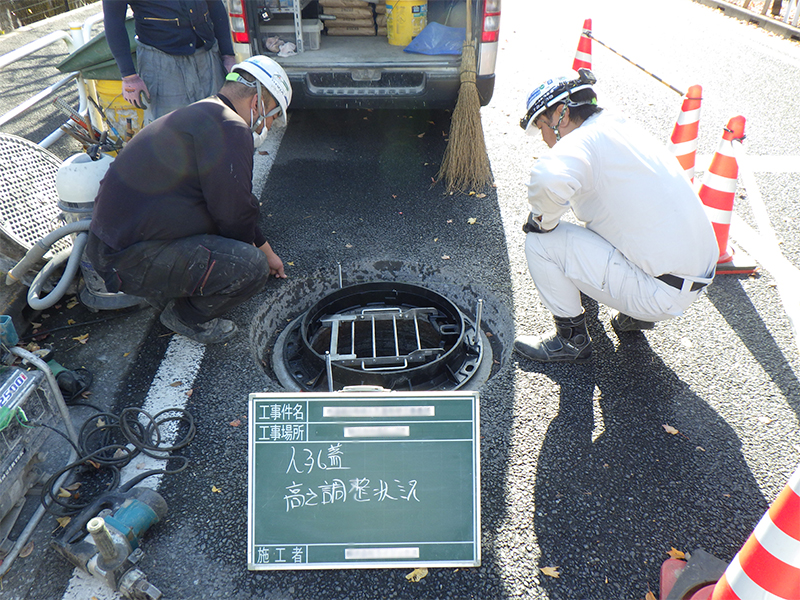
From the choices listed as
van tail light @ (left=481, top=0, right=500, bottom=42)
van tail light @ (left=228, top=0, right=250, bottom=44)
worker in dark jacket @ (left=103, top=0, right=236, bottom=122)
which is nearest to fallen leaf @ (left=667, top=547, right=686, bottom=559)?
van tail light @ (left=481, top=0, right=500, bottom=42)

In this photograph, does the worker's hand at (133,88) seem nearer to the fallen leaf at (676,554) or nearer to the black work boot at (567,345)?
the black work boot at (567,345)

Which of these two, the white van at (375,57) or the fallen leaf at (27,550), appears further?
the white van at (375,57)

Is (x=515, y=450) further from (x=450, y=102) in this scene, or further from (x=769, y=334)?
(x=450, y=102)

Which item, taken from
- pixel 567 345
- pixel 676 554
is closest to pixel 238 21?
pixel 567 345

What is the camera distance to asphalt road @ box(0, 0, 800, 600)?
2.29 metres

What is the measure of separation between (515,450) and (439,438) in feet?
2.48

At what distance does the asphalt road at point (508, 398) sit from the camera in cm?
229

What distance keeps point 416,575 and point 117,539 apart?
47.4 inches

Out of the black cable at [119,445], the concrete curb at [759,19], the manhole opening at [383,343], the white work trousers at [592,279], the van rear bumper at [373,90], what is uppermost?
the van rear bumper at [373,90]

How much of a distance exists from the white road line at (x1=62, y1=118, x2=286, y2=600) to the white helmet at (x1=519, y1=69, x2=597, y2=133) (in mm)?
2421

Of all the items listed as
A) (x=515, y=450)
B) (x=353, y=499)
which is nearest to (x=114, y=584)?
(x=353, y=499)

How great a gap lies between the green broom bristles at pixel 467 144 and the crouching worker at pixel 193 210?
7.08ft

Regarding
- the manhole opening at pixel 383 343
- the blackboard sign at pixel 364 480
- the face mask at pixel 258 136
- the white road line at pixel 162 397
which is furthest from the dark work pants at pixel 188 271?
the blackboard sign at pixel 364 480

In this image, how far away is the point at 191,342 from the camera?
343 centimetres
